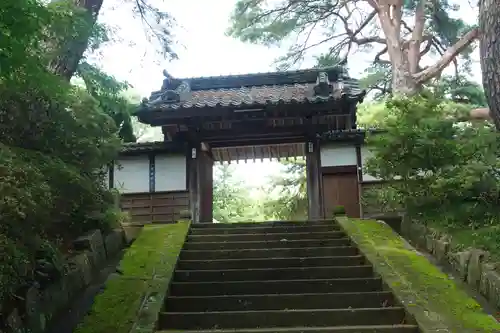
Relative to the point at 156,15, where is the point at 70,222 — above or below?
below

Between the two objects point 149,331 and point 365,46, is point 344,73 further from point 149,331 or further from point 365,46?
point 149,331

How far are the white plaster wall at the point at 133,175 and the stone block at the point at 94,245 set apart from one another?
5.64 metres

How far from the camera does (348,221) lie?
30.6 feet

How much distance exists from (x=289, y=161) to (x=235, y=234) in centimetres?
896

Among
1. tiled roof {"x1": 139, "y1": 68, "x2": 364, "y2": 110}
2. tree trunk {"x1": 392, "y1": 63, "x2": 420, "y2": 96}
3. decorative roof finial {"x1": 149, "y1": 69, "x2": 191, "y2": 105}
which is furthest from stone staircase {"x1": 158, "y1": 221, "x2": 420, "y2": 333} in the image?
tree trunk {"x1": 392, "y1": 63, "x2": 420, "y2": 96}

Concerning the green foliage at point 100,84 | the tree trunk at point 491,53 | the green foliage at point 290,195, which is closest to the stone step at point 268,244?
the green foliage at point 100,84

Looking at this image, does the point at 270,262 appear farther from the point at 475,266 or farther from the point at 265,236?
the point at 475,266

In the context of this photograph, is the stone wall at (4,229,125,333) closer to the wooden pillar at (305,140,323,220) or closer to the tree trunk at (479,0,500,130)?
the tree trunk at (479,0,500,130)

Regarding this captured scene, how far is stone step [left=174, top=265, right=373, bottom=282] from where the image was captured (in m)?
7.03

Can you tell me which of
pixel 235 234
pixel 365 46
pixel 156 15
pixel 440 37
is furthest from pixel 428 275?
pixel 365 46

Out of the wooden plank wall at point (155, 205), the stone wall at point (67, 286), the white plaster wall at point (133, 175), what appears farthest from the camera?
the white plaster wall at point (133, 175)

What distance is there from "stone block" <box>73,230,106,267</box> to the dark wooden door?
6.89 meters

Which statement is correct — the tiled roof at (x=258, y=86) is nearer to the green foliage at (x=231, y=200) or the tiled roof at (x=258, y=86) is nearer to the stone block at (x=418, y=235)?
the stone block at (x=418, y=235)

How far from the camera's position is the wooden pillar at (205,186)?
1259 centimetres
